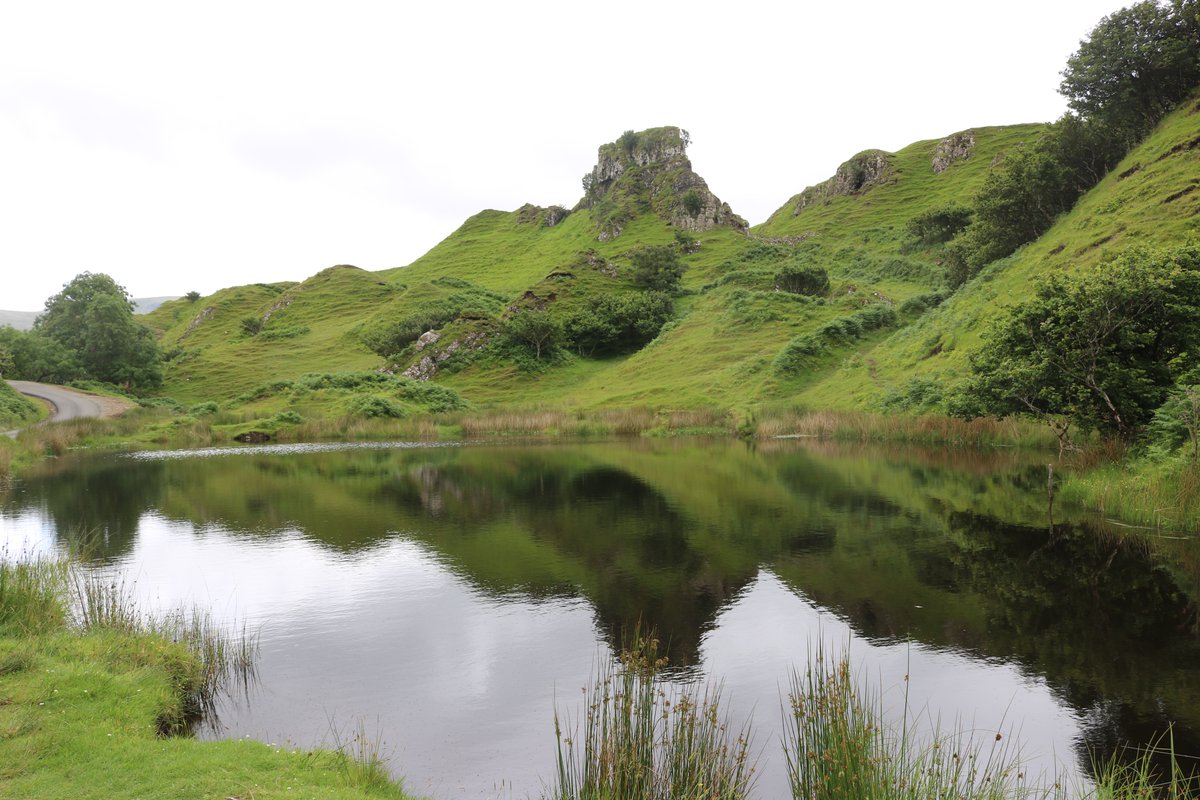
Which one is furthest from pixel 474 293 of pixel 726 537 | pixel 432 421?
pixel 726 537

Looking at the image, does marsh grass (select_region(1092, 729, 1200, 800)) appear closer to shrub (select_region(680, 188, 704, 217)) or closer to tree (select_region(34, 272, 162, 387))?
tree (select_region(34, 272, 162, 387))

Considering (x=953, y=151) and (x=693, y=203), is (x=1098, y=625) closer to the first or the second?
(x=693, y=203)

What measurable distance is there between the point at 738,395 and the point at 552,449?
21.5 meters

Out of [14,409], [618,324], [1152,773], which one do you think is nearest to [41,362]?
[14,409]

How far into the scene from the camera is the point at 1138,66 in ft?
199

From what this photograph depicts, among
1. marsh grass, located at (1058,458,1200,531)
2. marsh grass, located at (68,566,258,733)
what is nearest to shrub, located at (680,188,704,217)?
marsh grass, located at (1058,458,1200,531)

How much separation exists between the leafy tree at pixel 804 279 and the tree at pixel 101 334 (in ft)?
254

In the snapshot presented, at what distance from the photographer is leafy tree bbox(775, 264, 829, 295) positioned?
295 ft

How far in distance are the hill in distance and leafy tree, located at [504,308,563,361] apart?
164cm

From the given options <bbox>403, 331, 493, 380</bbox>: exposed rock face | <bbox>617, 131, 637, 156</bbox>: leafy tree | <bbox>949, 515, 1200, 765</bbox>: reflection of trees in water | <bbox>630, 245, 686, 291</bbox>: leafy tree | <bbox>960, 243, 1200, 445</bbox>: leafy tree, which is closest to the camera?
<bbox>949, 515, 1200, 765</bbox>: reflection of trees in water

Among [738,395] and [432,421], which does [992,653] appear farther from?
[432,421]

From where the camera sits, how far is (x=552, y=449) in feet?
163

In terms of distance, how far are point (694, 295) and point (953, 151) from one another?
6669 cm

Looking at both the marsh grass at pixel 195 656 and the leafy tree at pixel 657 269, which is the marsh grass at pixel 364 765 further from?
the leafy tree at pixel 657 269
